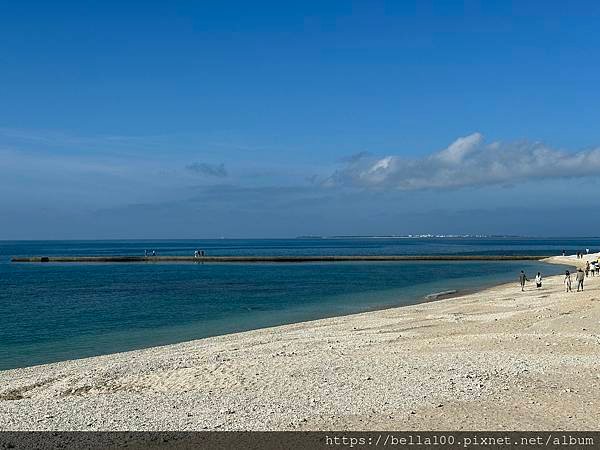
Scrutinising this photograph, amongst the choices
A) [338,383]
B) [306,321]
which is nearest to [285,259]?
[306,321]

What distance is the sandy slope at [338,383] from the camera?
11.4 m

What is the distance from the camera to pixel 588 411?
1148 centimetres

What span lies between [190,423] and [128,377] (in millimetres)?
5028

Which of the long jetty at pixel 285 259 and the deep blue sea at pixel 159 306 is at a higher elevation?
the long jetty at pixel 285 259

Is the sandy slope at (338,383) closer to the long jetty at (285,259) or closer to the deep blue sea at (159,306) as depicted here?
the deep blue sea at (159,306)

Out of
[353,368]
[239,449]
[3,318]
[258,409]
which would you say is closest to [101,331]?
[3,318]

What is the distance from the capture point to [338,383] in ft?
45.8

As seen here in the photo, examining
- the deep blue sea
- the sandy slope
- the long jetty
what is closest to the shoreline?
the deep blue sea

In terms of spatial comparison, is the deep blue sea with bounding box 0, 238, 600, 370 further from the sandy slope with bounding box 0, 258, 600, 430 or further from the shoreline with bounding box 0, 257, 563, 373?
the sandy slope with bounding box 0, 258, 600, 430

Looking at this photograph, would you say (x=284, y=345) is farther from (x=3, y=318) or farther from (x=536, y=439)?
(x=3, y=318)

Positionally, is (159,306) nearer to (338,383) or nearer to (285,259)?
(338,383)

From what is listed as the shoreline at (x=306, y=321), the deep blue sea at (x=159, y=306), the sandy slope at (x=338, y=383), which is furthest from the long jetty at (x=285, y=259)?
the sandy slope at (x=338, y=383)

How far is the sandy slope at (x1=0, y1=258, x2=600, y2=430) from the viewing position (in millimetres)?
11367

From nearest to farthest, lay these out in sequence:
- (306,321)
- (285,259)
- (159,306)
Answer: (306,321), (159,306), (285,259)
